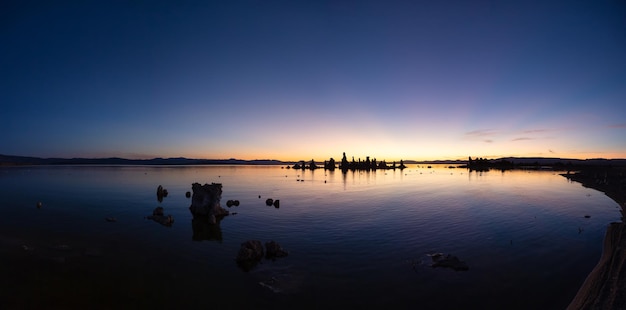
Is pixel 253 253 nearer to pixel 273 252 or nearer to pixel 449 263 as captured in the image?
pixel 273 252

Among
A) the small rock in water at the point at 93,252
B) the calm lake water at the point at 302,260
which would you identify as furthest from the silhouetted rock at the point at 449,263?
the small rock in water at the point at 93,252

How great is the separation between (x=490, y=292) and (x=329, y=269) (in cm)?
755

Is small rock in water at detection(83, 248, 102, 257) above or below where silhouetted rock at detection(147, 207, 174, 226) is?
below

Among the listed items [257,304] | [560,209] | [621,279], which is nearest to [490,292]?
[621,279]

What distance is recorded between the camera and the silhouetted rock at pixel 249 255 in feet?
54.4

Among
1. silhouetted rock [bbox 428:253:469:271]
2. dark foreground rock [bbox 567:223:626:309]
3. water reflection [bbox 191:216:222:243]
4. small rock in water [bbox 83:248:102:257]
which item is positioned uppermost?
dark foreground rock [bbox 567:223:626:309]

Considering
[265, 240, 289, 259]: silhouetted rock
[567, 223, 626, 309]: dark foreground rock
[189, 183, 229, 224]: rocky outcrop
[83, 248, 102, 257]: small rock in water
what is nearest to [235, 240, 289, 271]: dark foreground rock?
[265, 240, 289, 259]: silhouetted rock

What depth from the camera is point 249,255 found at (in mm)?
17062

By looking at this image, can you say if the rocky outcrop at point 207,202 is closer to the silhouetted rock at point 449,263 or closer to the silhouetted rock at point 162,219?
the silhouetted rock at point 162,219

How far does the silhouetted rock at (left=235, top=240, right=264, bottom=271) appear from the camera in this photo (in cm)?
1658

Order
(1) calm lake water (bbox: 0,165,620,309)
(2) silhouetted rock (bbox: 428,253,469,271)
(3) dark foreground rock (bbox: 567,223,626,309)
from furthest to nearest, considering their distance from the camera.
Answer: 1. (2) silhouetted rock (bbox: 428,253,469,271)
2. (1) calm lake water (bbox: 0,165,620,309)
3. (3) dark foreground rock (bbox: 567,223,626,309)

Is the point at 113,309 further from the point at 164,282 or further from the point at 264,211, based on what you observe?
the point at 264,211

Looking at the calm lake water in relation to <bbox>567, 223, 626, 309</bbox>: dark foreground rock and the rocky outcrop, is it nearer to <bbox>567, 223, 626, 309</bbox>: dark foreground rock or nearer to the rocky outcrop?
<bbox>567, 223, 626, 309</bbox>: dark foreground rock

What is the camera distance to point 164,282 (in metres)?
14.1
